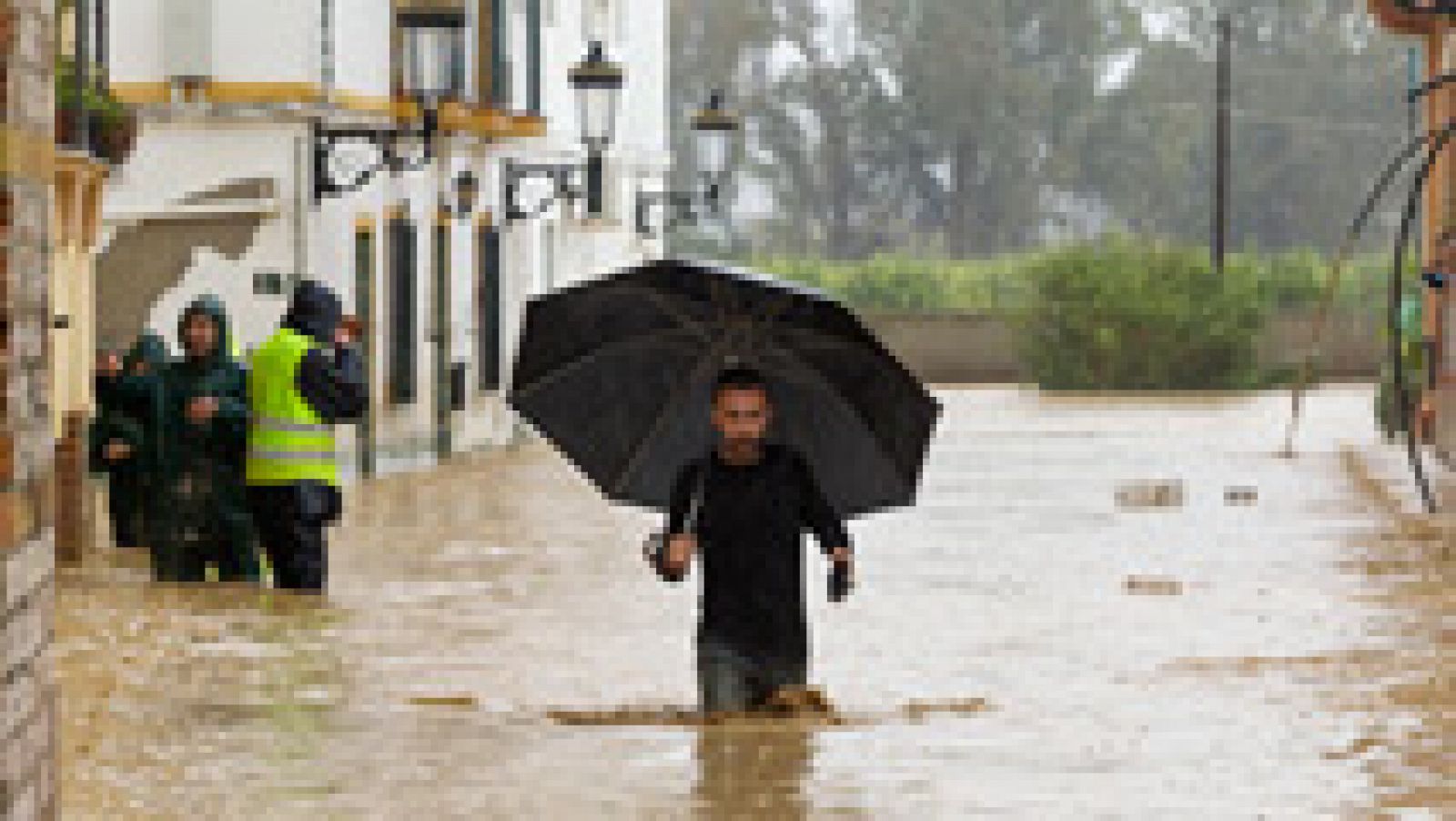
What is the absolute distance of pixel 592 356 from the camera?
1330 cm

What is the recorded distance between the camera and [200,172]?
110 ft

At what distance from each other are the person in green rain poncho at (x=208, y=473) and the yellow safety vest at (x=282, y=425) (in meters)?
0.60

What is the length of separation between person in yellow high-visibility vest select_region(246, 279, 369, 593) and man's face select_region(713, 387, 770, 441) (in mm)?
6626

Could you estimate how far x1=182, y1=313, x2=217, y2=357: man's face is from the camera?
1981 centimetres

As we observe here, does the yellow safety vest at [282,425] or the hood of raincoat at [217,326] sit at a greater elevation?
the hood of raincoat at [217,326]

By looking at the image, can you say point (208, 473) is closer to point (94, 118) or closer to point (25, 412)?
point (94, 118)

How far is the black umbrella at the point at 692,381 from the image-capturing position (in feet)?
42.5

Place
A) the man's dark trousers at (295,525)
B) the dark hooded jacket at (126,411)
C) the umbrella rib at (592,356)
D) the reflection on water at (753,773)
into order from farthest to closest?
1. the dark hooded jacket at (126,411)
2. the man's dark trousers at (295,525)
3. the umbrella rib at (592,356)
4. the reflection on water at (753,773)

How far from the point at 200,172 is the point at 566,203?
48.3ft

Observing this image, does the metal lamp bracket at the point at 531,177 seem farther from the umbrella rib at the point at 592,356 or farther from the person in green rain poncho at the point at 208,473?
the umbrella rib at the point at 592,356

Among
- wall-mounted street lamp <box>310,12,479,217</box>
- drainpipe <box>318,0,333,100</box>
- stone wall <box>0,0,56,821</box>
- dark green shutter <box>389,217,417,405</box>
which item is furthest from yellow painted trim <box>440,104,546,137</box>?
stone wall <box>0,0,56,821</box>

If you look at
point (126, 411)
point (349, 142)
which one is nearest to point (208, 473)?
point (126, 411)

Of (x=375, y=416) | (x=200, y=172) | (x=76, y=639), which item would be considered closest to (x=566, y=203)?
(x=375, y=416)

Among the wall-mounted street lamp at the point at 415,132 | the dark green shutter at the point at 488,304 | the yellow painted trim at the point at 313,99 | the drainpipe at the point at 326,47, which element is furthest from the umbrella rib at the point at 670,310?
the dark green shutter at the point at 488,304
